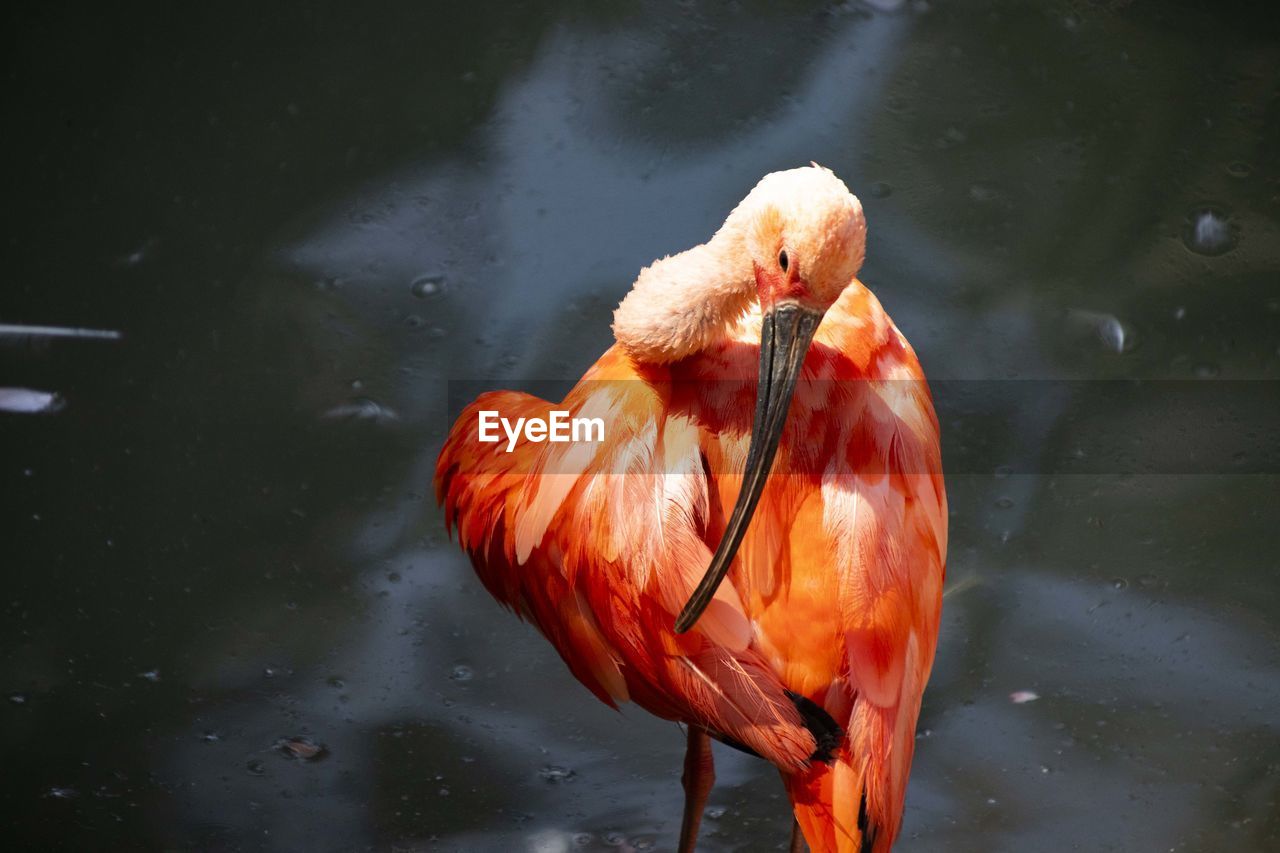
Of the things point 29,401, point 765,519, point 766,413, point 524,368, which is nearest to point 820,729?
point 765,519

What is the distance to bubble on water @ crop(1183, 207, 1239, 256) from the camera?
268 cm

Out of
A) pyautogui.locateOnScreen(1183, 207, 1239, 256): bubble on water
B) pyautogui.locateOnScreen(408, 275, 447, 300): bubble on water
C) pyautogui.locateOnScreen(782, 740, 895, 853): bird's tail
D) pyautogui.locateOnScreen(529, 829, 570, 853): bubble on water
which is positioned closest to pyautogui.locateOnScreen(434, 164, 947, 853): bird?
pyautogui.locateOnScreen(782, 740, 895, 853): bird's tail

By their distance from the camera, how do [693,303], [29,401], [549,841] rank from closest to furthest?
[693,303] → [549,841] → [29,401]

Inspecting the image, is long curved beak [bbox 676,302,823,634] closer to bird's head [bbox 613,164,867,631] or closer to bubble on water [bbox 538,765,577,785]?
bird's head [bbox 613,164,867,631]

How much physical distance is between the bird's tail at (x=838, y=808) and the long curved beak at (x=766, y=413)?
0.68 feet

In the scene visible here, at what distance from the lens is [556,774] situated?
2.08 m

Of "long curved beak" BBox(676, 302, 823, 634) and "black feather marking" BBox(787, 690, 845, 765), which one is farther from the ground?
"long curved beak" BBox(676, 302, 823, 634)

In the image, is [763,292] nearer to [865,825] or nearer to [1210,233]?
[865,825]

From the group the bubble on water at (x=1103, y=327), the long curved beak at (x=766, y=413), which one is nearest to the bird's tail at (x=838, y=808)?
the long curved beak at (x=766, y=413)

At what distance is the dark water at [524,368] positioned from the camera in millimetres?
2078

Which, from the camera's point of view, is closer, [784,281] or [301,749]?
[784,281]

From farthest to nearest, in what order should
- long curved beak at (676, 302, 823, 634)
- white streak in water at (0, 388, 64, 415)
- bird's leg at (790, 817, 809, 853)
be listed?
white streak in water at (0, 388, 64, 415), bird's leg at (790, 817, 809, 853), long curved beak at (676, 302, 823, 634)

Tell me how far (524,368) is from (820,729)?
116cm

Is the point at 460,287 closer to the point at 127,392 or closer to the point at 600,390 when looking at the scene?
the point at 127,392
